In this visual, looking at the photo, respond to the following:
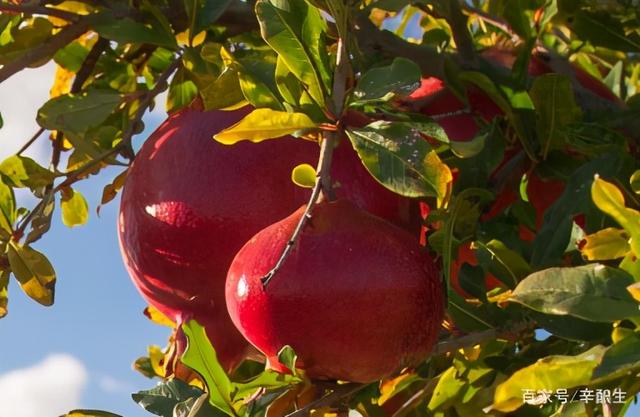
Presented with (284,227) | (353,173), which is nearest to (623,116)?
(353,173)

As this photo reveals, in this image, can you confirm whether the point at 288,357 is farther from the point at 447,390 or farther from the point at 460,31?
the point at 460,31

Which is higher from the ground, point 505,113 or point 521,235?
point 505,113

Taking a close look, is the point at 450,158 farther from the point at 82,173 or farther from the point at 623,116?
the point at 82,173

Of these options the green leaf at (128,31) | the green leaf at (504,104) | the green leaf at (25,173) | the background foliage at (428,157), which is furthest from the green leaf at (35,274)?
the green leaf at (504,104)

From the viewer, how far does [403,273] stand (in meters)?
0.77

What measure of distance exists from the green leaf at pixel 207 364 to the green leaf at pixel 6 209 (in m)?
0.38

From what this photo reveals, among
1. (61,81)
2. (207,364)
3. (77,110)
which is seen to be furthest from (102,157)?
(207,364)

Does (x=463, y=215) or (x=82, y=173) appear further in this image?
(x=82, y=173)

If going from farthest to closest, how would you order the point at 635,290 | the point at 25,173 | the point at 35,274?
the point at 25,173, the point at 35,274, the point at 635,290

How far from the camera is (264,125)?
2.60 ft

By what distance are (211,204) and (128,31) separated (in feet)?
1.03

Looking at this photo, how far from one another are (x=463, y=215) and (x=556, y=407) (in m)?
0.22

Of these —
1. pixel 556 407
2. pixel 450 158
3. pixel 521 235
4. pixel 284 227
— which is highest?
pixel 284 227

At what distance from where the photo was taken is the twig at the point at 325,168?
0.74 metres
